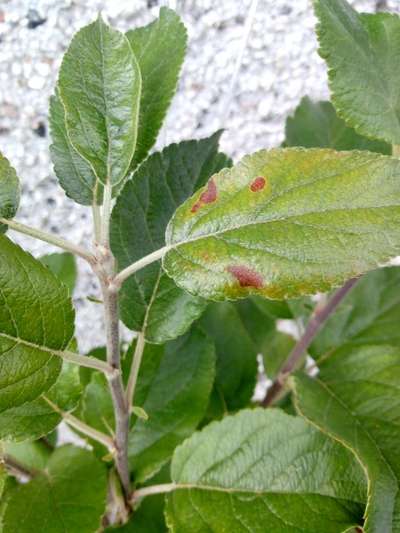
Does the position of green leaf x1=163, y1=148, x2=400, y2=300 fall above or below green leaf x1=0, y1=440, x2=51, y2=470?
above

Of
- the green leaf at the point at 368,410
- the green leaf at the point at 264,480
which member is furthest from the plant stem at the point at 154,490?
the green leaf at the point at 368,410

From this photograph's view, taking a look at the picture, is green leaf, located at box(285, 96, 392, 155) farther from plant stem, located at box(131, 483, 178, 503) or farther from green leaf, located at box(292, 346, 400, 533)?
plant stem, located at box(131, 483, 178, 503)

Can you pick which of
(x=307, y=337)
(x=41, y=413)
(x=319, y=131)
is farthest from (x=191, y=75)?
(x=41, y=413)

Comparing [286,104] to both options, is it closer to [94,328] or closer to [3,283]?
[94,328]

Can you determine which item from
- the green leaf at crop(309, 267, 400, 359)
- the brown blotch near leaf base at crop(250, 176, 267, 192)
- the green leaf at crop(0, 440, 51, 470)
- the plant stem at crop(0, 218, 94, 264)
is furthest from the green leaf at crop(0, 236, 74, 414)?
the green leaf at crop(309, 267, 400, 359)

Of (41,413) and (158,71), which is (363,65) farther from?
(41,413)

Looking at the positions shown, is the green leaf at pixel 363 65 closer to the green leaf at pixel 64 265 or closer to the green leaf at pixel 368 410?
the green leaf at pixel 368 410
